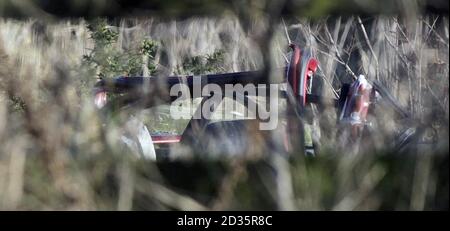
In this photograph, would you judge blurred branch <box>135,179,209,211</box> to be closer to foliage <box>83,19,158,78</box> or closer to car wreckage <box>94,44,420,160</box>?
car wreckage <box>94,44,420,160</box>

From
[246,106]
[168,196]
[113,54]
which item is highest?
[113,54]

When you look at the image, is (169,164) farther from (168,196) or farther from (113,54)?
(113,54)

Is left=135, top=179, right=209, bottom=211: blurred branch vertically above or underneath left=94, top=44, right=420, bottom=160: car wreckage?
underneath

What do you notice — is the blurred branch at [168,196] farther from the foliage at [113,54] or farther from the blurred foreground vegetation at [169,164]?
the foliage at [113,54]

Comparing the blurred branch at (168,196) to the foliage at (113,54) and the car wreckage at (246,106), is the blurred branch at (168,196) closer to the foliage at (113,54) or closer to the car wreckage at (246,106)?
the car wreckage at (246,106)

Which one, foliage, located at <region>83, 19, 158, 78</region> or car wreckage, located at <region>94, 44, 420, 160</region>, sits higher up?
foliage, located at <region>83, 19, 158, 78</region>

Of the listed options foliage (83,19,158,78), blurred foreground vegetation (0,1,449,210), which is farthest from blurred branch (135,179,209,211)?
foliage (83,19,158,78)

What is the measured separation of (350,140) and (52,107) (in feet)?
2.28

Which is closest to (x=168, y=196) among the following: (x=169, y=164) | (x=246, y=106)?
(x=169, y=164)

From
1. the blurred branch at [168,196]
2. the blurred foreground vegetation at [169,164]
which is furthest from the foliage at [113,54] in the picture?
the blurred branch at [168,196]

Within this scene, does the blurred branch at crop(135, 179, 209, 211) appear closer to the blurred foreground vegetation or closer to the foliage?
the blurred foreground vegetation

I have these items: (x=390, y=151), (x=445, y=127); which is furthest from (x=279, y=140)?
(x=445, y=127)

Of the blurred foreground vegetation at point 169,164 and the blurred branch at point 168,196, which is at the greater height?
the blurred foreground vegetation at point 169,164

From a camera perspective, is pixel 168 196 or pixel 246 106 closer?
pixel 168 196
